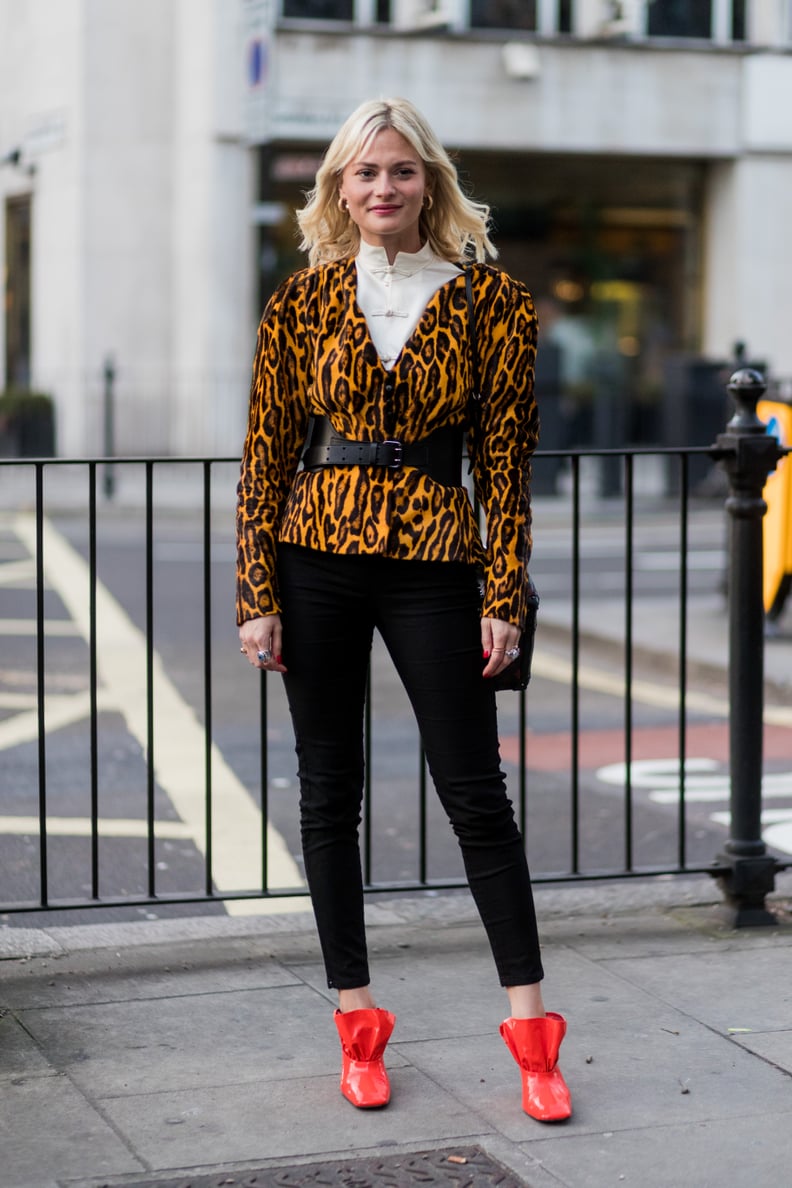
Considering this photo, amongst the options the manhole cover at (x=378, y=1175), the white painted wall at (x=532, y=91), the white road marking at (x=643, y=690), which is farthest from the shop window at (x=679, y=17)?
the manhole cover at (x=378, y=1175)

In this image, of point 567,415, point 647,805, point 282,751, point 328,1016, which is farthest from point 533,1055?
point 567,415

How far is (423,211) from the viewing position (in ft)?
13.0

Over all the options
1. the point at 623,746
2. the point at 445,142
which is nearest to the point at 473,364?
the point at 623,746

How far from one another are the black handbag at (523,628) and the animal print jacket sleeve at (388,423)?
2cm

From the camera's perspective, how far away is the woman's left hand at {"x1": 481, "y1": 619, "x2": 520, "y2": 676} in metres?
3.79

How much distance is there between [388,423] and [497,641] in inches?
18.8

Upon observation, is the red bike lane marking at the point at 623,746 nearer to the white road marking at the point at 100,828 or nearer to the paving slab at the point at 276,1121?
the white road marking at the point at 100,828

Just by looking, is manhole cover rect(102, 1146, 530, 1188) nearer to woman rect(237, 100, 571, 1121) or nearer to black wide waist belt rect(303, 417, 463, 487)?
woman rect(237, 100, 571, 1121)

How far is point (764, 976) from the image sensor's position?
4.81m

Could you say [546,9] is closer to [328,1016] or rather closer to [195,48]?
[195,48]

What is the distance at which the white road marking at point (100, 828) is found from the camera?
6.64 metres

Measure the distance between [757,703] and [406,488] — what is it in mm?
1899

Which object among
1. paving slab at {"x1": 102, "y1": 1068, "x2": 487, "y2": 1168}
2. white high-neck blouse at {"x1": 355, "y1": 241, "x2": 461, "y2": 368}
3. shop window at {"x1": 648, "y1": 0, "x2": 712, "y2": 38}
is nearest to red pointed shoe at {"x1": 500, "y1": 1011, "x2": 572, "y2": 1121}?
paving slab at {"x1": 102, "y1": 1068, "x2": 487, "y2": 1168}

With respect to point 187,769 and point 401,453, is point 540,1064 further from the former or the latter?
point 187,769
